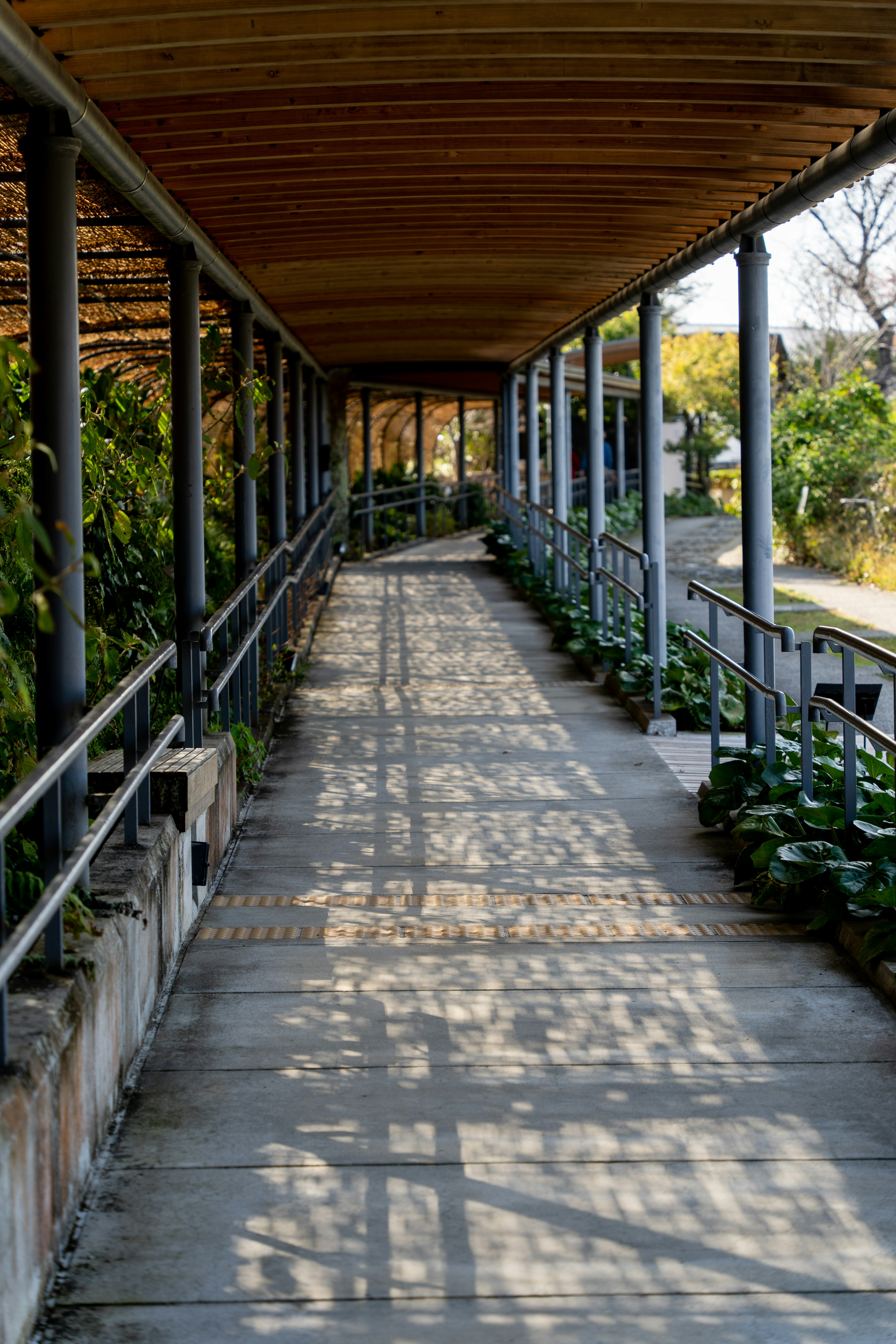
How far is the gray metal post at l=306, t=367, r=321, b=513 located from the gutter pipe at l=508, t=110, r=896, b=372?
620 cm

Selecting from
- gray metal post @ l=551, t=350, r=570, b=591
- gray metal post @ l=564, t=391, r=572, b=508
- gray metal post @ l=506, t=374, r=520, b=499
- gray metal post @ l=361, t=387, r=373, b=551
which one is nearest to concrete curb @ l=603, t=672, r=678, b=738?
gray metal post @ l=551, t=350, r=570, b=591

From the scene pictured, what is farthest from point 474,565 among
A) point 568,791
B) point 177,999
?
point 177,999

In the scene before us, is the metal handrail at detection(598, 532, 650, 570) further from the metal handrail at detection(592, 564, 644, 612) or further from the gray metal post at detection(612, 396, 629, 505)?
the gray metal post at detection(612, 396, 629, 505)

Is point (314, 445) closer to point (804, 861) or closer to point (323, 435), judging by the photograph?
point (323, 435)

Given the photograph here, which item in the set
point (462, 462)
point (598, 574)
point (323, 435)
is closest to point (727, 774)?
point (598, 574)

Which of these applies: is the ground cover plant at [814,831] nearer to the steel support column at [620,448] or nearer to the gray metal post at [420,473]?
the gray metal post at [420,473]

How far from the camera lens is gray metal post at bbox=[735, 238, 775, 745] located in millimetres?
5734

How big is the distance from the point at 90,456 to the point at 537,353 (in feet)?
29.1

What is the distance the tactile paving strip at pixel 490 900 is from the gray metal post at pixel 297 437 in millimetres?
7021

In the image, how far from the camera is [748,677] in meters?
5.30

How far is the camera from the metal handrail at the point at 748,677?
16.4ft

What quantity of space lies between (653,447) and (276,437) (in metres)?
2.98

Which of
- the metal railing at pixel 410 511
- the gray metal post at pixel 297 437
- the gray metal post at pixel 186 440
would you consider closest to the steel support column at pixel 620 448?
the metal railing at pixel 410 511

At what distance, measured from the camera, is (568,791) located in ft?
19.9
